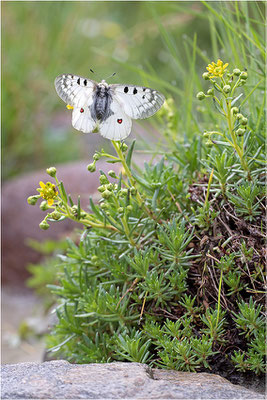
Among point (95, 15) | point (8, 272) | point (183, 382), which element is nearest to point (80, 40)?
point (95, 15)

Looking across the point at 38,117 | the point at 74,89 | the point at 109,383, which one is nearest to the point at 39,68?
the point at 38,117

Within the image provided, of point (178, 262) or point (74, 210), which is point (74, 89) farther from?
point (178, 262)

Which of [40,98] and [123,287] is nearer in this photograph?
[123,287]

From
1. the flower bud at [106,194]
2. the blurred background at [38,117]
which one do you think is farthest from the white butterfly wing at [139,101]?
the blurred background at [38,117]

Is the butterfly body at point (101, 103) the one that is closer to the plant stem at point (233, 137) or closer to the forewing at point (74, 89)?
the forewing at point (74, 89)

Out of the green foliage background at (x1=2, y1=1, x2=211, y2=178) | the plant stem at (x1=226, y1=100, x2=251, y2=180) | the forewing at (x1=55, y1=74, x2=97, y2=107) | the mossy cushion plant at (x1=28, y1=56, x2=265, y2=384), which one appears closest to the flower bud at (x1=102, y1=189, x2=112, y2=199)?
the mossy cushion plant at (x1=28, y1=56, x2=265, y2=384)

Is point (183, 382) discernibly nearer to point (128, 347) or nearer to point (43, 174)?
point (128, 347)
